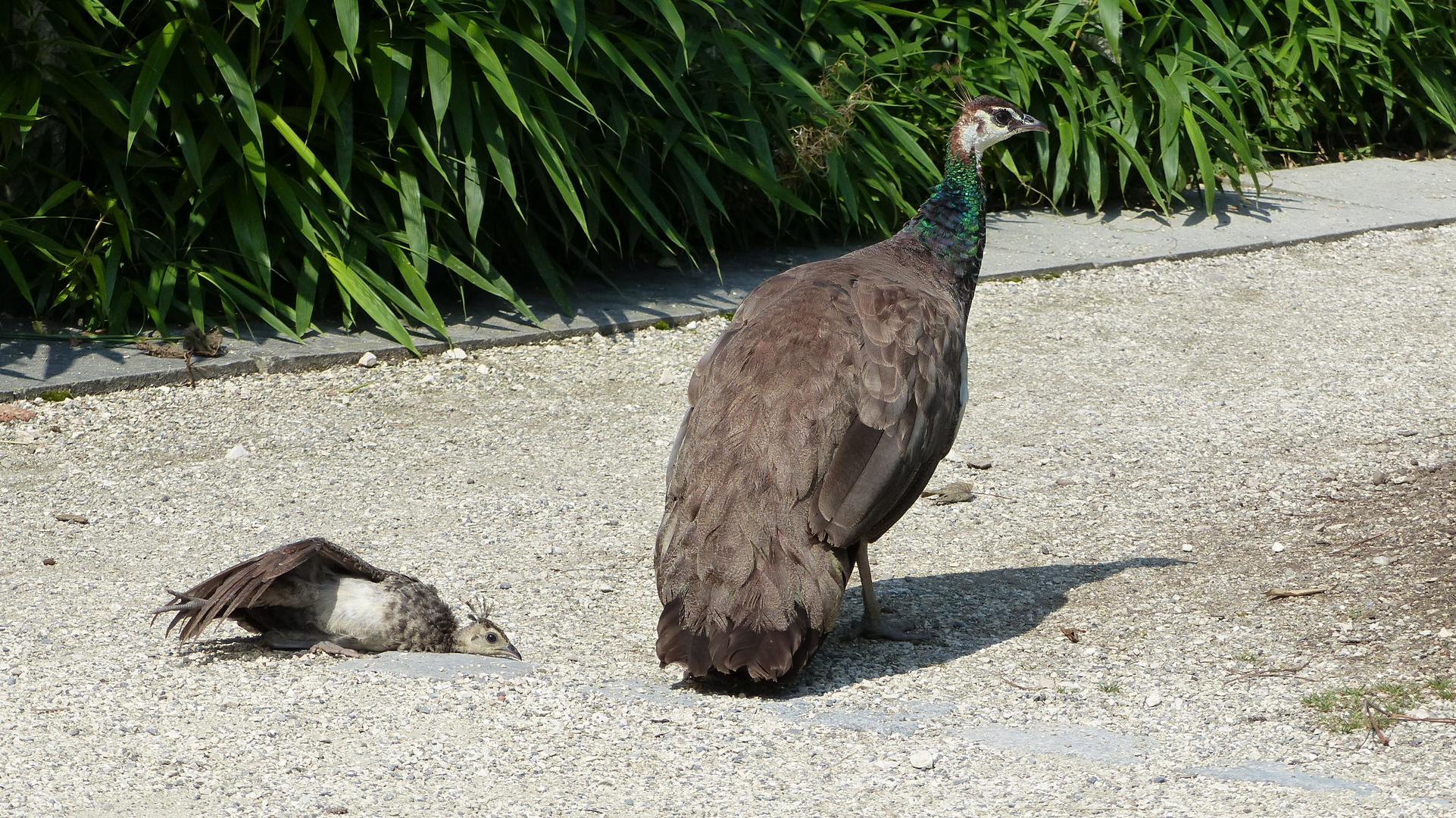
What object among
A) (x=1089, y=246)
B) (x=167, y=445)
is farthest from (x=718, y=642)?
(x=1089, y=246)

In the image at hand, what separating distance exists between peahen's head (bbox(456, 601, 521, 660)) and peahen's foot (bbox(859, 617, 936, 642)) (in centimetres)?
89

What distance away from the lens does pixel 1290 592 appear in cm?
416

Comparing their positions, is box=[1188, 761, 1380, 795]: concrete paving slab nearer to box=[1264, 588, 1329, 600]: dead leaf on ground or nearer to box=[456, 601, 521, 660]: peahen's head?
box=[1264, 588, 1329, 600]: dead leaf on ground

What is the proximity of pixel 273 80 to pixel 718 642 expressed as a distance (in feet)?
12.3

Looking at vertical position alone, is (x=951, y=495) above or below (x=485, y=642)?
below

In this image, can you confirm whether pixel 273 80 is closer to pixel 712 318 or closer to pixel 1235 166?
pixel 712 318

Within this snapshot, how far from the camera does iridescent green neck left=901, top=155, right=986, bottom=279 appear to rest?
4.50 m

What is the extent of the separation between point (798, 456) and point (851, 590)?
1002mm

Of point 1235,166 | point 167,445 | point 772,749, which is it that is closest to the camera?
point 772,749

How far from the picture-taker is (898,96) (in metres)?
7.87

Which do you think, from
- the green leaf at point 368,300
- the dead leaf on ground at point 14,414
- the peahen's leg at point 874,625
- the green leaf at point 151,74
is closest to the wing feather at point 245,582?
the peahen's leg at point 874,625

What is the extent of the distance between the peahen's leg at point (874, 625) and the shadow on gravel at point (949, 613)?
0.8 inches

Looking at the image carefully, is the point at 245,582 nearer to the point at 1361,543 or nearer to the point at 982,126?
the point at 982,126

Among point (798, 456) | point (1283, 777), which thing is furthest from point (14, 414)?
point (1283, 777)
